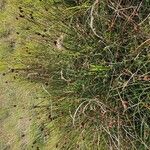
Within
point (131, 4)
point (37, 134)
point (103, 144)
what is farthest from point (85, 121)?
point (131, 4)

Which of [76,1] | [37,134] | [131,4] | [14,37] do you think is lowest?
[37,134]

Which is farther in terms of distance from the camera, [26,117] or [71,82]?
[26,117]

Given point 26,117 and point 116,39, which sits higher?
point 116,39

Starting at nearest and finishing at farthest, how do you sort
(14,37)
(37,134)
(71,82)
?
1. (71,82)
2. (37,134)
3. (14,37)

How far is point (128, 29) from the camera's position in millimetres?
2283

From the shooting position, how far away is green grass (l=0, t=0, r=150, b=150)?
2.24m

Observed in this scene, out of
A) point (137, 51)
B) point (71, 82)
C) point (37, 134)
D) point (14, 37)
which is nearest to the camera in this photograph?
point (137, 51)

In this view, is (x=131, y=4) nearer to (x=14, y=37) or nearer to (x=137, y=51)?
(x=137, y=51)

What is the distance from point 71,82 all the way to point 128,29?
1.30 feet

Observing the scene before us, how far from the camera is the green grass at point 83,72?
88.3 inches

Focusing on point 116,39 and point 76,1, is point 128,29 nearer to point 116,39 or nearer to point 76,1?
point 116,39

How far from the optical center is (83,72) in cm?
235


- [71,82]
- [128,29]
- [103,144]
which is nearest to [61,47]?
[71,82]

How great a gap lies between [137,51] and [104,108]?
31 centimetres
